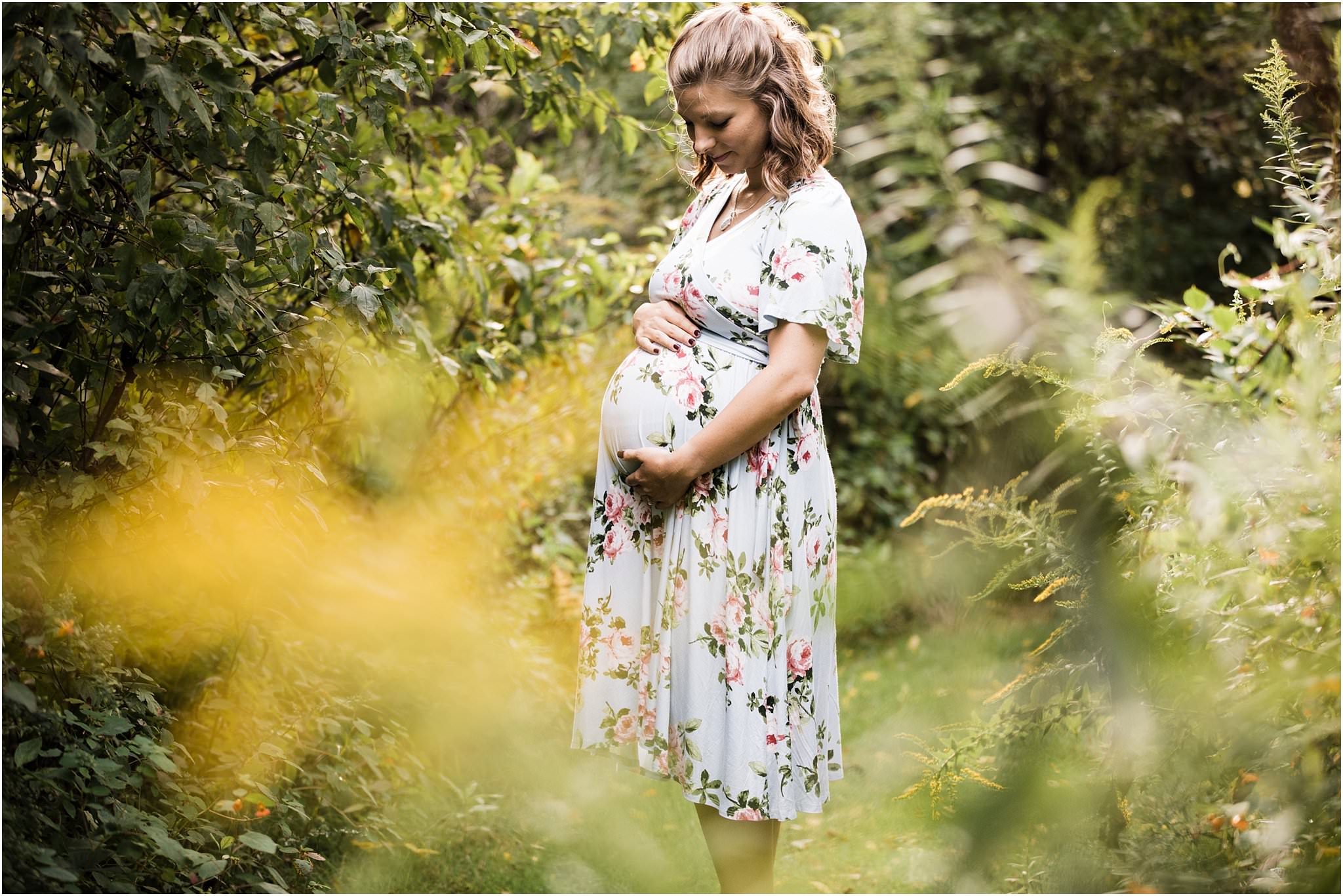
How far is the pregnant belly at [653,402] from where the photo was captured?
5.98 ft

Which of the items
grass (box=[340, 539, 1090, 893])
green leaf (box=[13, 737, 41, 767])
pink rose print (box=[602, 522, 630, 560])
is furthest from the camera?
grass (box=[340, 539, 1090, 893])

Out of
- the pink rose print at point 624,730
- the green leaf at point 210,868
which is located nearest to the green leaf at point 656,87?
the pink rose print at point 624,730

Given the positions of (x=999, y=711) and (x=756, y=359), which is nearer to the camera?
(x=756, y=359)

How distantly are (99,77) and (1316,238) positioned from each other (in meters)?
2.18

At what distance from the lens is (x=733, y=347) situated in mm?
1846

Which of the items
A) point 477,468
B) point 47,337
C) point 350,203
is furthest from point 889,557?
point 47,337

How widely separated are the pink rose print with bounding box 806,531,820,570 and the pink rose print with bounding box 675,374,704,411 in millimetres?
320

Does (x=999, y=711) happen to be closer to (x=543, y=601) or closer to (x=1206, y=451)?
(x=1206, y=451)

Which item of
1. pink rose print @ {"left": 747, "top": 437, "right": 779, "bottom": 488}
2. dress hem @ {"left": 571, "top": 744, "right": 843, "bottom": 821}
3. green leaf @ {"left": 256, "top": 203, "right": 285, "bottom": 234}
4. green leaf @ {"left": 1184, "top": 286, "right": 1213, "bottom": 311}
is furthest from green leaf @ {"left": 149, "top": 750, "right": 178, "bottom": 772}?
green leaf @ {"left": 1184, "top": 286, "right": 1213, "bottom": 311}

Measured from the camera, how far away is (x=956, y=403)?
4184mm

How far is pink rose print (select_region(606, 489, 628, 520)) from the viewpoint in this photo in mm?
1931

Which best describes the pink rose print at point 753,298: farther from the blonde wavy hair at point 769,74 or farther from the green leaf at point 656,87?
the green leaf at point 656,87

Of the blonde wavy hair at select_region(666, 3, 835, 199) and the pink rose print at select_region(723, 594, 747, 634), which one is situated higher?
the blonde wavy hair at select_region(666, 3, 835, 199)

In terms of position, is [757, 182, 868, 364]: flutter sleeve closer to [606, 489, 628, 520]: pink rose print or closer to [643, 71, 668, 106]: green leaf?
[606, 489, 628, 520]: pink rose print
